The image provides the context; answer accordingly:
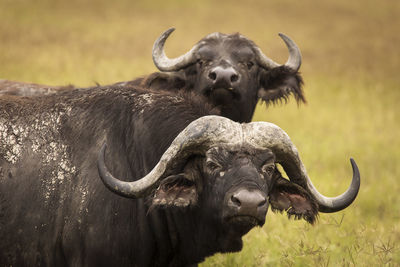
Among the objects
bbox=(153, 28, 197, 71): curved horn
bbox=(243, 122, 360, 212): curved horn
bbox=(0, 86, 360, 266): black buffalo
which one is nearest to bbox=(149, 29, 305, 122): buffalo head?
bbox=(153, 28, 197, 71): curved horn

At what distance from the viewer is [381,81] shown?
21.9 meters

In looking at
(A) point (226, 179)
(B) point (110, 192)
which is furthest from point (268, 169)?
(B) point (110, 192)

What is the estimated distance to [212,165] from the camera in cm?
463

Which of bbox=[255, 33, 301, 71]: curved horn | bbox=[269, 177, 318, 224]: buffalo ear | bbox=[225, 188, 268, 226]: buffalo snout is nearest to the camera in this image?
bbox=[225, 188, 268, 226]: buffalo snout

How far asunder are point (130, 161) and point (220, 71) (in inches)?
109

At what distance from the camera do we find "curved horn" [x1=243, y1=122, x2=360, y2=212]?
185 inches

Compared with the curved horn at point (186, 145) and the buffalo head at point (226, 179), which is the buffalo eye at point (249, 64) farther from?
the curved horn at point (186, 145)

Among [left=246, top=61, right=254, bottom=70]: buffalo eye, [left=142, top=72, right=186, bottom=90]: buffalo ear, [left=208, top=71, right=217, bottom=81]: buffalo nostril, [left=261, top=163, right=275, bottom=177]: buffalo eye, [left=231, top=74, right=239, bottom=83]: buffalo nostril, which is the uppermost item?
[left=246, top=61, right=254, bottom=70]: buffalo eye

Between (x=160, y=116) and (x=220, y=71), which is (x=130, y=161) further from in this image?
(x=220, y=71)

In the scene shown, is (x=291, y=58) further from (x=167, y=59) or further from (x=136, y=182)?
(x=136, y=182)

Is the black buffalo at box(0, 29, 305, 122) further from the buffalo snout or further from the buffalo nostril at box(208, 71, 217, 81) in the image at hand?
the buffalo snout

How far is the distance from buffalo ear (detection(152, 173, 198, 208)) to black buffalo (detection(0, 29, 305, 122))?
296cm

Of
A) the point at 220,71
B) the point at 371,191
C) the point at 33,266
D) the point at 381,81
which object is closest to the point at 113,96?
the point at 33,266

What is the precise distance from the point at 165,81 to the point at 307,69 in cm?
1680
